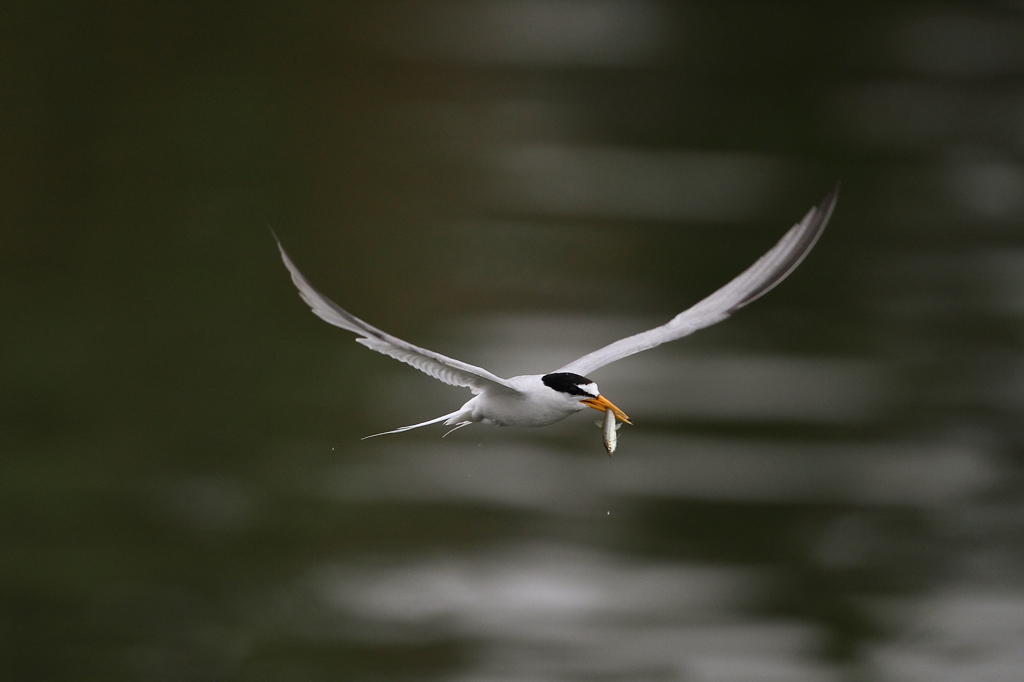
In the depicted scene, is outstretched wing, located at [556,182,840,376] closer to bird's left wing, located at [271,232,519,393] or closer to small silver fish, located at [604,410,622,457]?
small silver fish, located at [604,410,622,457]

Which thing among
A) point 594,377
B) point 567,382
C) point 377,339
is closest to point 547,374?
point 567,382

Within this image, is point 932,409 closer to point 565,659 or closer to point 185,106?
point 565,659

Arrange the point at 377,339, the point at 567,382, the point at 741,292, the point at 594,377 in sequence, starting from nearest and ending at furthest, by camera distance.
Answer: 1. the point at 377,339
2. the point at 567,382
3. the point at 741,292
4. the point at 594,377

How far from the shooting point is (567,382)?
2.34 meters

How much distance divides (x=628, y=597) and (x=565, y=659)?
459mm

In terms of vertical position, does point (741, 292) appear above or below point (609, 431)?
above

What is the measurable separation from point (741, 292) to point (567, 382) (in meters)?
0.71

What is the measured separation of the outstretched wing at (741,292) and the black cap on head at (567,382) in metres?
0.34

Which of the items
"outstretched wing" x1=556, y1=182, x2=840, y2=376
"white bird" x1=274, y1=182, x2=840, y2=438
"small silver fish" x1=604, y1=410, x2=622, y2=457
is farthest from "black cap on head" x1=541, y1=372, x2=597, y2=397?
"outstretched wing" x1=556, y1=182, x2=840, y2=376

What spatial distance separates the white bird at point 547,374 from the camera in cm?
215

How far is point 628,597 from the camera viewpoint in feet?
17.0

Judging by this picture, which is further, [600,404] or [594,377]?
[594,377]

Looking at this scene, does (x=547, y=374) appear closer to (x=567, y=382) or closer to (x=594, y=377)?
(x=567, y=382)

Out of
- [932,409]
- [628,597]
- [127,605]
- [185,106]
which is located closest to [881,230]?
[932,409]
